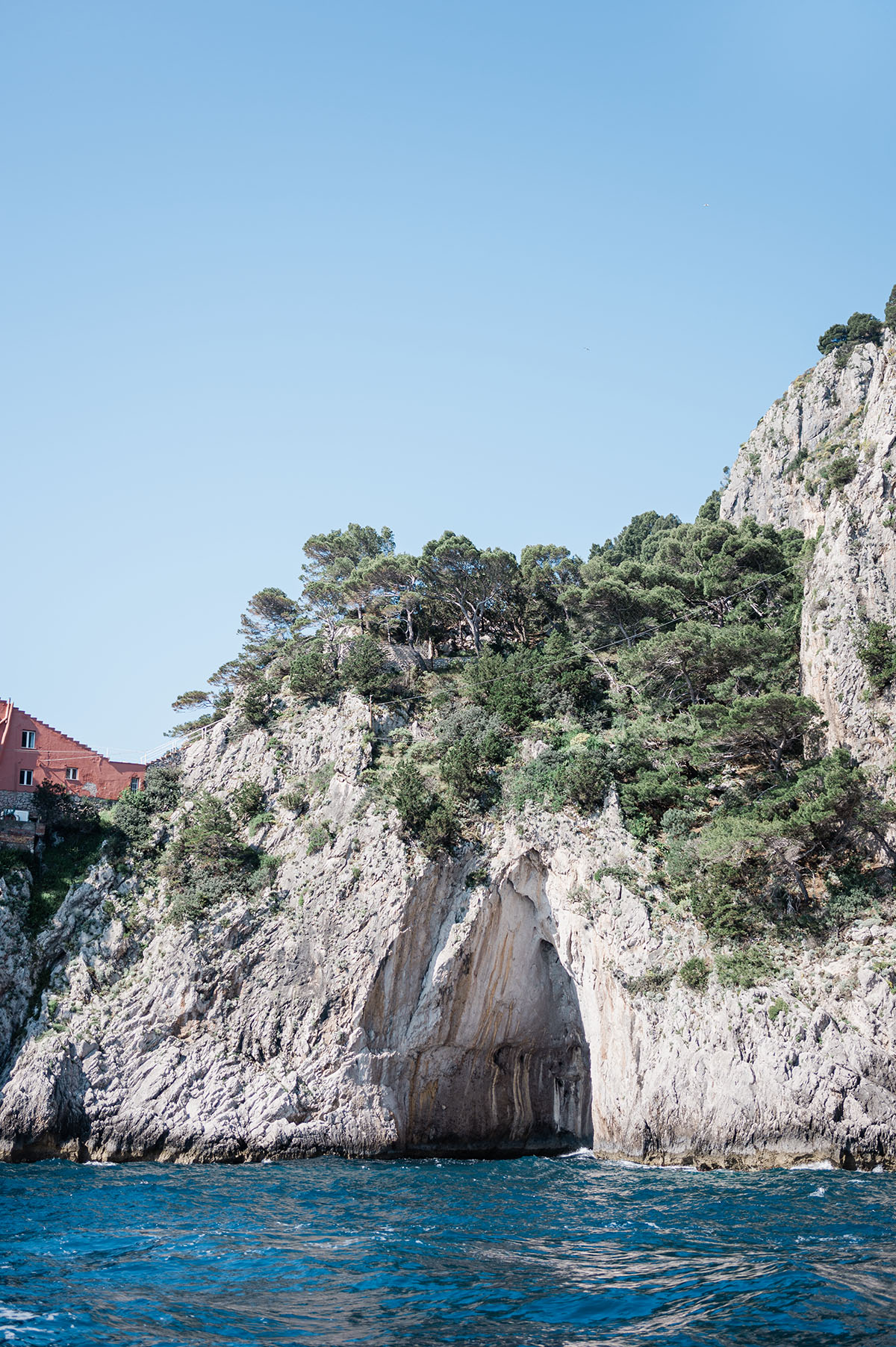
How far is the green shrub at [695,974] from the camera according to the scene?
32.1 m

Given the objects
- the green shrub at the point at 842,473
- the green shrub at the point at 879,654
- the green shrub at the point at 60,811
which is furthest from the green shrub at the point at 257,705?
the green shrub at the point at 842,473

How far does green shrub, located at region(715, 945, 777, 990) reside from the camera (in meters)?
31.0

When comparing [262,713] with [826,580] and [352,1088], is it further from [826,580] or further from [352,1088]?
[826,580]

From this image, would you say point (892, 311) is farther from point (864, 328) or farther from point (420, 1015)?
point (420, 1015)

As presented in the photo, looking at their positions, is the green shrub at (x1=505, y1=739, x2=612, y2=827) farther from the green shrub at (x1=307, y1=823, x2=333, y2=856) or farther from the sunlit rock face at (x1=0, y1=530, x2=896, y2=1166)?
the green shrub at (x1=307, y1=823, x2=333, y2=856)

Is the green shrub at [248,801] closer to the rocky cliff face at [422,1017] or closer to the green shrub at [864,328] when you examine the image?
the rocky cliff face at [422,1017]

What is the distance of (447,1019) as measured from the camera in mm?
A: 37156

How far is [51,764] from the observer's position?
48188mm

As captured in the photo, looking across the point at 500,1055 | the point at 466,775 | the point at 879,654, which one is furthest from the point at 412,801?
the point at 879,654

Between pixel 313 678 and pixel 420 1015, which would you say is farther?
pixel 313 678

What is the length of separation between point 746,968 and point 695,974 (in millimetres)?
1749

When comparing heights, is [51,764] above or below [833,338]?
below

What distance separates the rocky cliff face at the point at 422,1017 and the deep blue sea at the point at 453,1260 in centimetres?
375

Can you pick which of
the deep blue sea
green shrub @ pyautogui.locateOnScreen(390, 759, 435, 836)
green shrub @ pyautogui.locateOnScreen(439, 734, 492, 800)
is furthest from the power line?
the deep blue sea
